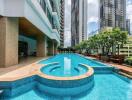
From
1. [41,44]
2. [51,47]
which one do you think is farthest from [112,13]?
[41,44]

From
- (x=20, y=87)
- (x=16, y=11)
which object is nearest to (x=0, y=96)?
(x=20, y=87)

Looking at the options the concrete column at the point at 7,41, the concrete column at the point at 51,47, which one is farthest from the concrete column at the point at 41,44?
the concrete column at the point at 7,41

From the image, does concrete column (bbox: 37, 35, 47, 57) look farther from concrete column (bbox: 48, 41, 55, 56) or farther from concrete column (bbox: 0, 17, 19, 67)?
concrete column (bbox: 0, 17, 19, 67)

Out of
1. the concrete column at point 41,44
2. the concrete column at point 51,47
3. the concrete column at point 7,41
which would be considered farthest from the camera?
the concrete column at point 51,47

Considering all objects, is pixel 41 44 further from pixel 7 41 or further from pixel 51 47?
pixel 7 41

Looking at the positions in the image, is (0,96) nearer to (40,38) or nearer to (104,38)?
(104,38)

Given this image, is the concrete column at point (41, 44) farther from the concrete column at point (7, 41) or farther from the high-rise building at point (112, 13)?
the high-rise building at point (112, 13)

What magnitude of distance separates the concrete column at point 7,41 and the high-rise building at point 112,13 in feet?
396

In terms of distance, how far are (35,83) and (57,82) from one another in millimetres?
1281

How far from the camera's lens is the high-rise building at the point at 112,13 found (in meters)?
132

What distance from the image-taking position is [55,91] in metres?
6.57

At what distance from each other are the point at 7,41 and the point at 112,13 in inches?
5252

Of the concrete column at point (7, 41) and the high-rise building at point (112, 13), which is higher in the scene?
the high-rise building at point (112, 13)

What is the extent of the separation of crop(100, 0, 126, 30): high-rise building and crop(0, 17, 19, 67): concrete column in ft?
396
